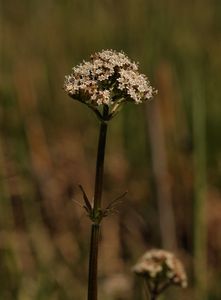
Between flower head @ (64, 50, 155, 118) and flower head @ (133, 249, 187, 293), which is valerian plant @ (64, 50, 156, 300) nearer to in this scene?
flower head @ (64, 50, 155, 118)

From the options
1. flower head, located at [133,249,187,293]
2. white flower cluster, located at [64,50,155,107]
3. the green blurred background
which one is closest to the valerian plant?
white flower cluster, located at [64,50,155,107]

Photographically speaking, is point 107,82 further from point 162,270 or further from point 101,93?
point 162,270

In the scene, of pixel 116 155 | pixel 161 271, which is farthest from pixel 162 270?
pixel 116 155

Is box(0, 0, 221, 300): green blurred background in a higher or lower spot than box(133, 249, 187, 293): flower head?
higher

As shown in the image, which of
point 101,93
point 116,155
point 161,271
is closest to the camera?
point 101,93

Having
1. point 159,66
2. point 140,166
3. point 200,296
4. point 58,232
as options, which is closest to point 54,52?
point 159,66

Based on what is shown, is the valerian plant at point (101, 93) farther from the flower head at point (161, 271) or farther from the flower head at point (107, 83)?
the flower head at point (161, 271)

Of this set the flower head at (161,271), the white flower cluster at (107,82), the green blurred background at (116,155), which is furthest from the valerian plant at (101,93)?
the green blurred background at (116,155)
